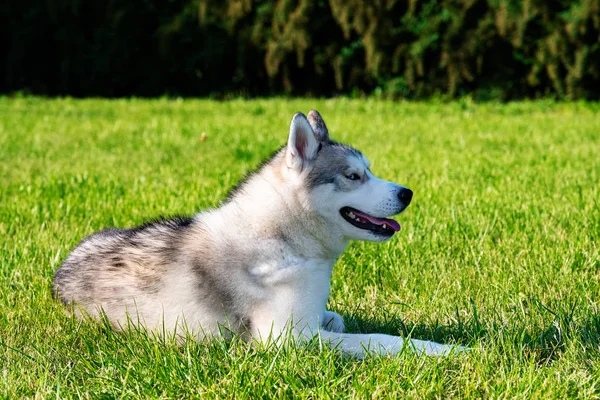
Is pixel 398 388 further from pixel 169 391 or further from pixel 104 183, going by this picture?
pixel 104 183

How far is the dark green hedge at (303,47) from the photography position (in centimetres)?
1359

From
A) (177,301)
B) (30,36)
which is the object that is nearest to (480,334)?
(177,301)

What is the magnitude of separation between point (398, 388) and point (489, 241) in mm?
2234

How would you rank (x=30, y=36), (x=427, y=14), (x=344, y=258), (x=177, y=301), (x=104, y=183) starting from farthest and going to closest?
(x=30, y=36), (x=427, y=14), (x=104, y=183), (x=344, y=258), (x=177, y=301)

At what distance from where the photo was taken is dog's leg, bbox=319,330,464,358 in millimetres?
2977

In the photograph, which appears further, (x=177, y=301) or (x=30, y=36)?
(x=30, y=36)

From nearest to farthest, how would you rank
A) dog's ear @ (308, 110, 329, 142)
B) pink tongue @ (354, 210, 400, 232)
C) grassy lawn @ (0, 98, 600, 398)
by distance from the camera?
grassy lawn @ (0, 98, 600, 398) < pink tongue @ (354, 210, 400, 232) < dog's ear @ (308, 110, 329, 142)

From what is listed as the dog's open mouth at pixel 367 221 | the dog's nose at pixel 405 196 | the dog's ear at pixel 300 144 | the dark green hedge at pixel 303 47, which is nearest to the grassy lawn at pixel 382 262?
the dog's open mouth at pixel 367 221

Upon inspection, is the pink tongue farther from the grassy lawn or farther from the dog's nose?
the grassy lawn

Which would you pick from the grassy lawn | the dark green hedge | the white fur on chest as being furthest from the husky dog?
the dark green hedge

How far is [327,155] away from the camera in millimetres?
3365

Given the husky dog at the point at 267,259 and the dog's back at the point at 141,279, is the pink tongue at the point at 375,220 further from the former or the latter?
the dog's back at the point at 141,279

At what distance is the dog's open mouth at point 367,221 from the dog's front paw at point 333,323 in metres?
0.41

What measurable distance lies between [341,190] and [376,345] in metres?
0.63
